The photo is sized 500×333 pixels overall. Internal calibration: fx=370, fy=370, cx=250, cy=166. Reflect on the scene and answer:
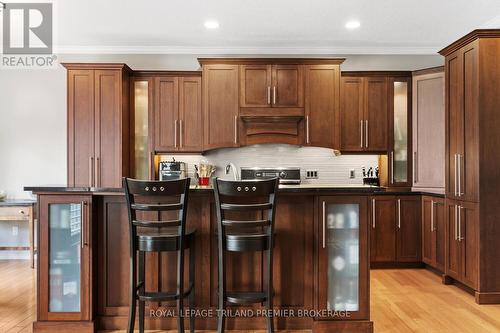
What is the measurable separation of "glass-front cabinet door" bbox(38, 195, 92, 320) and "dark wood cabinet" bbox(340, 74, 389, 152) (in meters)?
3.40

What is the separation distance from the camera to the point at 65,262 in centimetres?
274

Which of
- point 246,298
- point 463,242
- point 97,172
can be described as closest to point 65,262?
point 246,298

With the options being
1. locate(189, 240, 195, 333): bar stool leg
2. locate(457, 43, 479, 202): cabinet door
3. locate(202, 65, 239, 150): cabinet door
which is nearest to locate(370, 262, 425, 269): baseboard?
locate(457, 43, 479, 202): cabinet door

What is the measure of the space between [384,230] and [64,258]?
3667 mm

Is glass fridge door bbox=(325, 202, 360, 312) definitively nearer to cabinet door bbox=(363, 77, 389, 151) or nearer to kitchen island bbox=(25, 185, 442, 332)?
kitchen island bbox=(25, 185, 442, 332)

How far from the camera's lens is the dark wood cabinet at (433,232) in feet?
13.8

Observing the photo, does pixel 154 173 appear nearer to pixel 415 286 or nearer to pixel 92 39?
pixel 92 39

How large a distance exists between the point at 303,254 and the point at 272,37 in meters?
3.08

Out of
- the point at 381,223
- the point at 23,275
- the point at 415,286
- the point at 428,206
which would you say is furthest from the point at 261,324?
the point at 23,275

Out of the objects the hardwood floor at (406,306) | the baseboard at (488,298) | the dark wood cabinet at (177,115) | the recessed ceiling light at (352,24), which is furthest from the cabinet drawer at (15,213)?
the baseboard at (488,298)

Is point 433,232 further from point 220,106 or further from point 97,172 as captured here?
point 97,172

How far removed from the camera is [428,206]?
4523 millimetres

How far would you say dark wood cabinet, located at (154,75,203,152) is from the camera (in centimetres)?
486

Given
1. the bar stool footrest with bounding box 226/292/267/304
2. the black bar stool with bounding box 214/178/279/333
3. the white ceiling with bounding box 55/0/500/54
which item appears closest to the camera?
the black bar stool with bounding box 214/178/279/333
